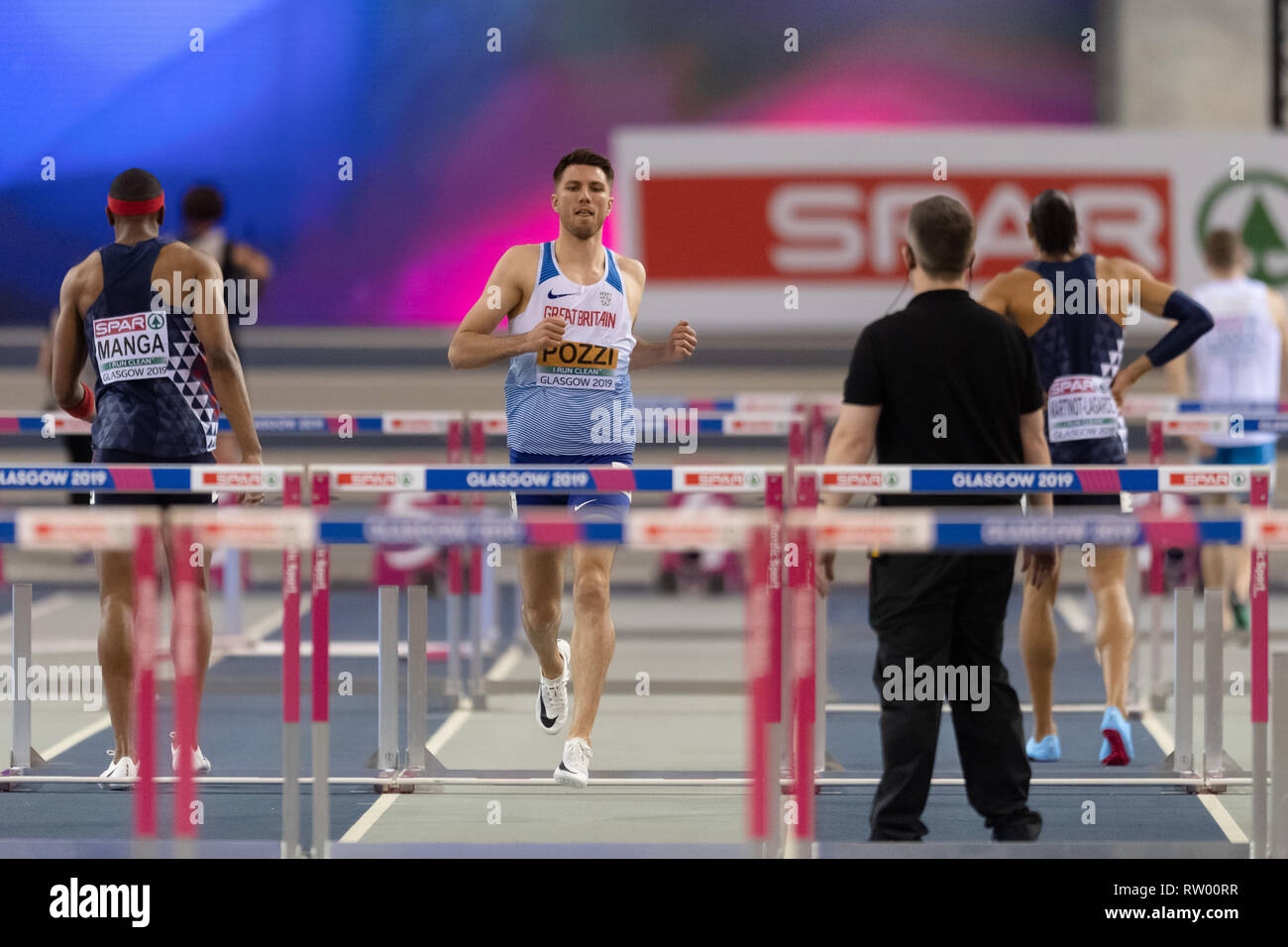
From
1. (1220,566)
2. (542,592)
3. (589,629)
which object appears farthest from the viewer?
(1220,566)

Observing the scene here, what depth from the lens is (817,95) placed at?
15.5 m

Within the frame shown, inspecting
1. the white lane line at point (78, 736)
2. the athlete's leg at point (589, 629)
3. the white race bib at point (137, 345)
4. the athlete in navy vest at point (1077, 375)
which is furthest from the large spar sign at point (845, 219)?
the athlete's leg at point (589, 629)

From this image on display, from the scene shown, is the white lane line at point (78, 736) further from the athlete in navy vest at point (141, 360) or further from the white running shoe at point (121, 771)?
the athlete in navy vest at point (141, 360)

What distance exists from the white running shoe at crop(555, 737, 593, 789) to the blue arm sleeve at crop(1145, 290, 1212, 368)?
2.84 m

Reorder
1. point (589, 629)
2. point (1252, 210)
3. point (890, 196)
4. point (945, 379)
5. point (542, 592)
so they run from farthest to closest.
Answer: point (890, 196)
point (1252, 210)
point (542, 592)
point (589, 629)
point (945, 379)

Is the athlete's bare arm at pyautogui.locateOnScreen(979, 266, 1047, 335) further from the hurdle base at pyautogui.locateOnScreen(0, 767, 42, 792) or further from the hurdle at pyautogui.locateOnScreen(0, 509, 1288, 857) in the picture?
the hurdle base at pyautogui.locateOnScreen(0, 767, 42, 792)

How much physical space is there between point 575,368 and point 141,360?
143cm

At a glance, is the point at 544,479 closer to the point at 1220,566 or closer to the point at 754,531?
the point at 754,531

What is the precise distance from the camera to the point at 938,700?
16.8 feet

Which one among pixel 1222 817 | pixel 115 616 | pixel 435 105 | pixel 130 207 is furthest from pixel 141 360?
pixel 435 105

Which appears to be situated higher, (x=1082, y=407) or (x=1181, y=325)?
(x=1181, y=325)

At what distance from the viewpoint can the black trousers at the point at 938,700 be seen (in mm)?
5148
